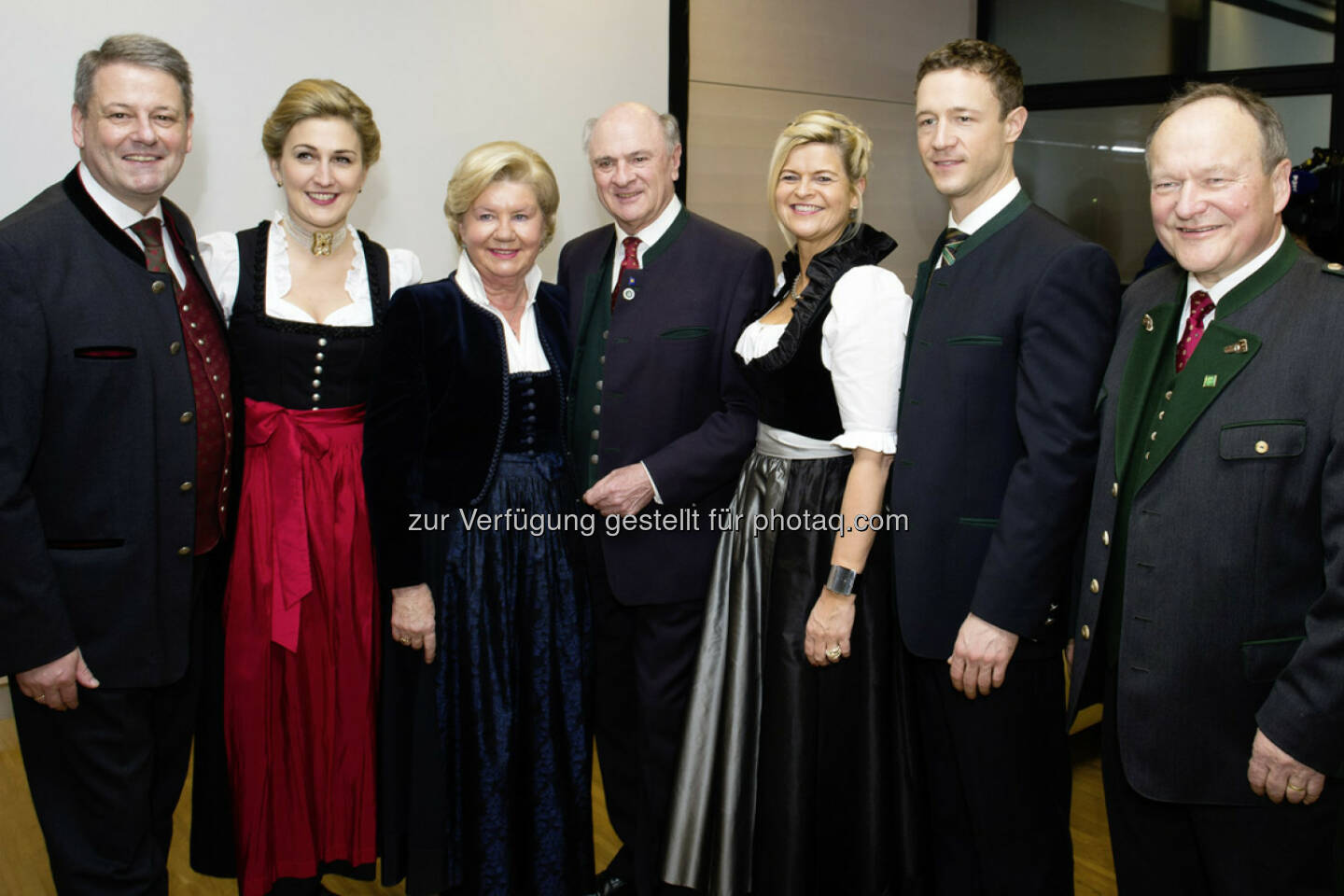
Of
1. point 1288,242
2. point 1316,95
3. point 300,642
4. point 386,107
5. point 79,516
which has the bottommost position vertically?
point 300,642

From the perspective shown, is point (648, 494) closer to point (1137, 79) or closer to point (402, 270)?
point (402, 270)

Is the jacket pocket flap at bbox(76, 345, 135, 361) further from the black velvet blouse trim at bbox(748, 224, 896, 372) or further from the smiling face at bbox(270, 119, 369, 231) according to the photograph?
the black velvet blouse trim at bbox(748, 224, 896, 372)

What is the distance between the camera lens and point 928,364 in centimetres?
186

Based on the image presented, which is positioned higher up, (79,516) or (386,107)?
(386,107)

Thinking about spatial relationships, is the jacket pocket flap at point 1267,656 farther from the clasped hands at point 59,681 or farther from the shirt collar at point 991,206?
the clasped hands at point 59,681

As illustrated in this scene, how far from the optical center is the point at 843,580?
6.41ft

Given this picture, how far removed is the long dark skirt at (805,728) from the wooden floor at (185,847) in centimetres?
74

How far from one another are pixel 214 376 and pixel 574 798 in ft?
3.78

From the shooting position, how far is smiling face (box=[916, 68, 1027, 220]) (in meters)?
1.85

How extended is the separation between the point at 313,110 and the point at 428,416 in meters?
0.70

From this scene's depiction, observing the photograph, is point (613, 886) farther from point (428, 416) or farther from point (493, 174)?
point (493, 174)

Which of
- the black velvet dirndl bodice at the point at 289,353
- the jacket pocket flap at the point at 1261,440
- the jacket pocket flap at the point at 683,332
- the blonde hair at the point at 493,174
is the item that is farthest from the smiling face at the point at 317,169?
the jacket pocket flap at the point at 1261,440

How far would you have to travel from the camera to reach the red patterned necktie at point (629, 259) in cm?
232

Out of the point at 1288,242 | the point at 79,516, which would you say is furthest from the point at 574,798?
the point at 1288,242
